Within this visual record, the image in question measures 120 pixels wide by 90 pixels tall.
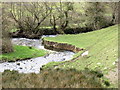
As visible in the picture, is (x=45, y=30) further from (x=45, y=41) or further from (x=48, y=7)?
(x=45, y=41)

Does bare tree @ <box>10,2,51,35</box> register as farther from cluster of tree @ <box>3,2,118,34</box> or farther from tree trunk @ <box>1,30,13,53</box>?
tree trunk @ <box>1,30,13,53</box>

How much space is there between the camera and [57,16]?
59.9 m

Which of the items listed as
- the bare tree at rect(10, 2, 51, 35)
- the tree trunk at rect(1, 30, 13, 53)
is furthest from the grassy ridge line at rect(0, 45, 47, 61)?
the bare tree at rect(10, 2, 51, 35)

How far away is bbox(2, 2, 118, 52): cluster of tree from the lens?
2071 inches

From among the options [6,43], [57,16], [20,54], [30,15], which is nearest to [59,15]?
[57,16]

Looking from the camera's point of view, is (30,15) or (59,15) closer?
(30,15)

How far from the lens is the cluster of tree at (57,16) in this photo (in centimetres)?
5259

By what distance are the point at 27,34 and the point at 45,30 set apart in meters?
5.99

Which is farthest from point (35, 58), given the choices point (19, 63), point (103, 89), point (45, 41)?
point (103, 89)

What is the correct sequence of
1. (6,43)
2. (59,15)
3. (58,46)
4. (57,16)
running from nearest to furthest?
(6,43)
(58,46)
(59,15)
(57,16)

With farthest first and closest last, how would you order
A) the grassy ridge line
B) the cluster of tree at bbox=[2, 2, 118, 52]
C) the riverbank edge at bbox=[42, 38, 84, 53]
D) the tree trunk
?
the cluster of tree at bbox=[2, 2, 118, 52]
the riverbank edge at bbox=[42, 38, 84, 53]
the tree trunk
the grassy ridge line

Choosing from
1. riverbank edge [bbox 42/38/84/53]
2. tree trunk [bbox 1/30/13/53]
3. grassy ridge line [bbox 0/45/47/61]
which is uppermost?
tree trunk [bbox 1/30/13/53]

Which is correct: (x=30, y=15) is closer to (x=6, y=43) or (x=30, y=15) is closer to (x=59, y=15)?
(x=59, y=15)

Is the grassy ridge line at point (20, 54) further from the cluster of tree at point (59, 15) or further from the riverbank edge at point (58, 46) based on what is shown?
the cluster of tree at point (59, 15)
